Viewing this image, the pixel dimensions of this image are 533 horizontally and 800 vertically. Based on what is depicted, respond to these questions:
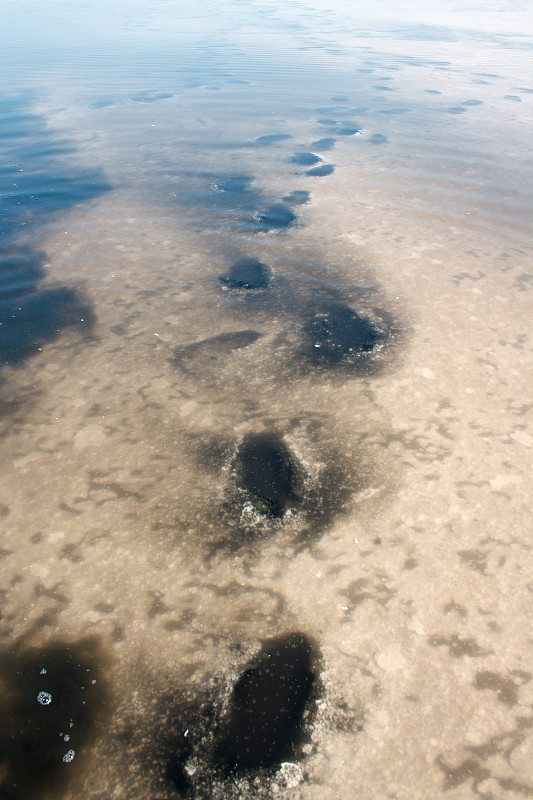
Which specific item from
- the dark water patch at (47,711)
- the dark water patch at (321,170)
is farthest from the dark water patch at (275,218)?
the dark water patch at (47,711)

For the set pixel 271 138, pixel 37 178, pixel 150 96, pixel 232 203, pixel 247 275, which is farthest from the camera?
pixel 150 96

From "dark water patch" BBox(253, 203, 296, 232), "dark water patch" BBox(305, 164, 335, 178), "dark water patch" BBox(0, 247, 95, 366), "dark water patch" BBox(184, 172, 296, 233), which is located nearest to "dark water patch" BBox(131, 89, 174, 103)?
"dark water patch" BBox(184, 172, 296, 233)

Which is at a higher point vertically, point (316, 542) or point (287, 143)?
point (287, 143)

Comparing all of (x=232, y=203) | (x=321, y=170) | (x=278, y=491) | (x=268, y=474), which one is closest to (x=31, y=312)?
(x=268, y=474)

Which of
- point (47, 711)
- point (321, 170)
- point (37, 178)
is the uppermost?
point (321, 170)

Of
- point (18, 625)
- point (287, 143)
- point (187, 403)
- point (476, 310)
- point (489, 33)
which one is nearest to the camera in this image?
point (18, 625)

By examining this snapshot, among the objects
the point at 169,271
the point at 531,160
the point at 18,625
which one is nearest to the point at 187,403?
the point at 18,625

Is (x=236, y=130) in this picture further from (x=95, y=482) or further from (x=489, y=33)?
(x=489, y=33)

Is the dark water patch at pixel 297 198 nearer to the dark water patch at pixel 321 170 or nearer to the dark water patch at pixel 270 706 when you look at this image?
the dark water patch at pixel 321 170

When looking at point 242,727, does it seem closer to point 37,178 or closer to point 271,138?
point 37,178
